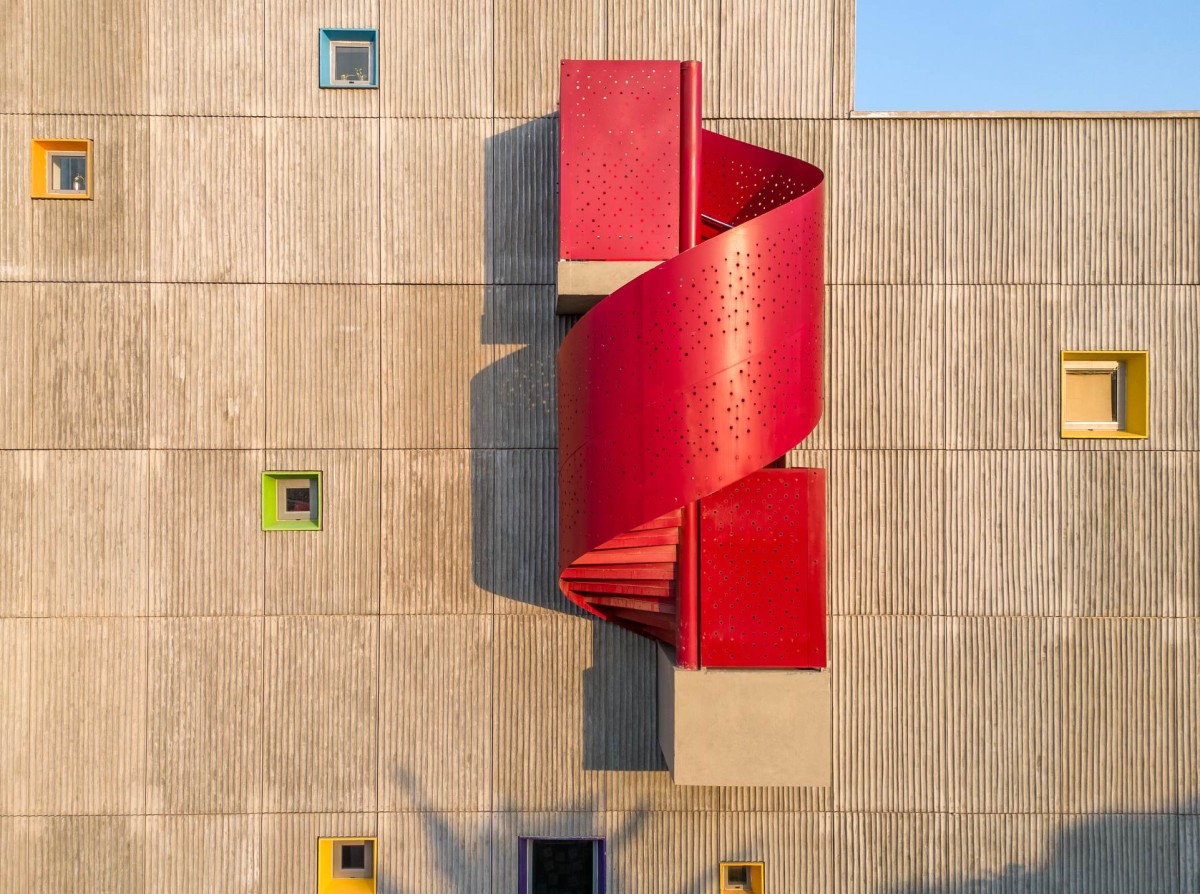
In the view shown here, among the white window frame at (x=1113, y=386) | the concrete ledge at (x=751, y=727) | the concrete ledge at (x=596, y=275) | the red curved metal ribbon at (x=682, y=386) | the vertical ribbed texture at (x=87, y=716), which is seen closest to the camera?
the red curved metal ribbon at (x=682, y=386)

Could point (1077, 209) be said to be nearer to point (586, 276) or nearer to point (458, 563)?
point (586, 276)

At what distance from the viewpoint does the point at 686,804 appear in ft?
17.6

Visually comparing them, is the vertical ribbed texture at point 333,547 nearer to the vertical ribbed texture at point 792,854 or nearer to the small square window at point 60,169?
the small square window at point 60,169

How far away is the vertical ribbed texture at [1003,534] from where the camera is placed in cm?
537

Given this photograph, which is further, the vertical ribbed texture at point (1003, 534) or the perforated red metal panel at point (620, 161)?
the vertical ribbed texture at point (1003, 534)

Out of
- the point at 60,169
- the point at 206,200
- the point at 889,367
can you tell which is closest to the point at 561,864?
the point at 889,367

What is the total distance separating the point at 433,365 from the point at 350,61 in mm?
2628

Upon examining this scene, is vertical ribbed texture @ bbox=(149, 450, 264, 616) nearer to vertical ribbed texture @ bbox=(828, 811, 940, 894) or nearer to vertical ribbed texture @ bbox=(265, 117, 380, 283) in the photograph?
vertical ribbed texture @ bbox=(265, 117, 380, 283)

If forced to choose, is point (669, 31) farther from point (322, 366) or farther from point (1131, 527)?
point (1131, 527)

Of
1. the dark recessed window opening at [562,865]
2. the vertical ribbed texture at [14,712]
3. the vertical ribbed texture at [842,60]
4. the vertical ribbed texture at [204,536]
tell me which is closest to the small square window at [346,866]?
the dark recessed window opening at [562,865]

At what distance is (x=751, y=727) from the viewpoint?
4602 mm

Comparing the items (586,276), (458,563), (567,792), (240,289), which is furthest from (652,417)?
(240,289)

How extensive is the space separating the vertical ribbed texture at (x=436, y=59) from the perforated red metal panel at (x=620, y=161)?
1038mm

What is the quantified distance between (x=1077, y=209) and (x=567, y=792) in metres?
6.34
